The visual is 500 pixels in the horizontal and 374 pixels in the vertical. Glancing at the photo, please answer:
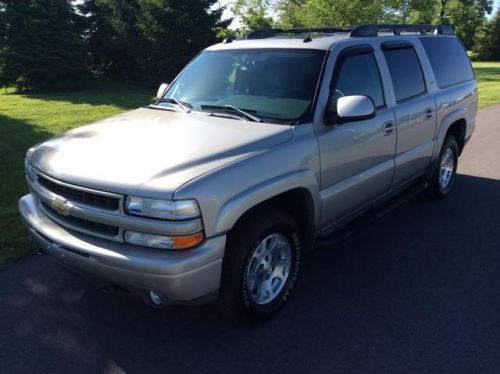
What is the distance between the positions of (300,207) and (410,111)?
6.28 feet

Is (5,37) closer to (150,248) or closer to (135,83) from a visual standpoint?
(135,83)

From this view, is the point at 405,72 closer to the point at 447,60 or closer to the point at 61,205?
the point at 447,60

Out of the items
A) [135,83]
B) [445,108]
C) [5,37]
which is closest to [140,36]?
[135,83]

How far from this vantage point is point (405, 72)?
16.6ft

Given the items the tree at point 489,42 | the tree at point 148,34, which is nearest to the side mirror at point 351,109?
the tree at point 148,34

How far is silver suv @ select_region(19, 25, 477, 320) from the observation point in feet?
9.63

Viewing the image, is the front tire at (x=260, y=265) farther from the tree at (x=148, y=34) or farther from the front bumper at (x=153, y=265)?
the tree at (x=148, y=34)

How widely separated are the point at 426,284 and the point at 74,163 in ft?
9.63

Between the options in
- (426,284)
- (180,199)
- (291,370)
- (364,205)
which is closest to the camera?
(180,199)

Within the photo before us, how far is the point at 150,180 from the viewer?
2.93 meters

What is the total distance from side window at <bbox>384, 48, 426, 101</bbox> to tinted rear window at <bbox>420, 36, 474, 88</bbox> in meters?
0.46

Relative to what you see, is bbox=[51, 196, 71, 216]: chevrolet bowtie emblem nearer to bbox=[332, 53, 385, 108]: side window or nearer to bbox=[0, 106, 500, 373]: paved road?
bbox=[0, 106, 500, 373]: paved road

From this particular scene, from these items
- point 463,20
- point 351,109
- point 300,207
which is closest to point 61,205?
point 300,207

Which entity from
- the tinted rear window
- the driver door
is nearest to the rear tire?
the tinted rear window
